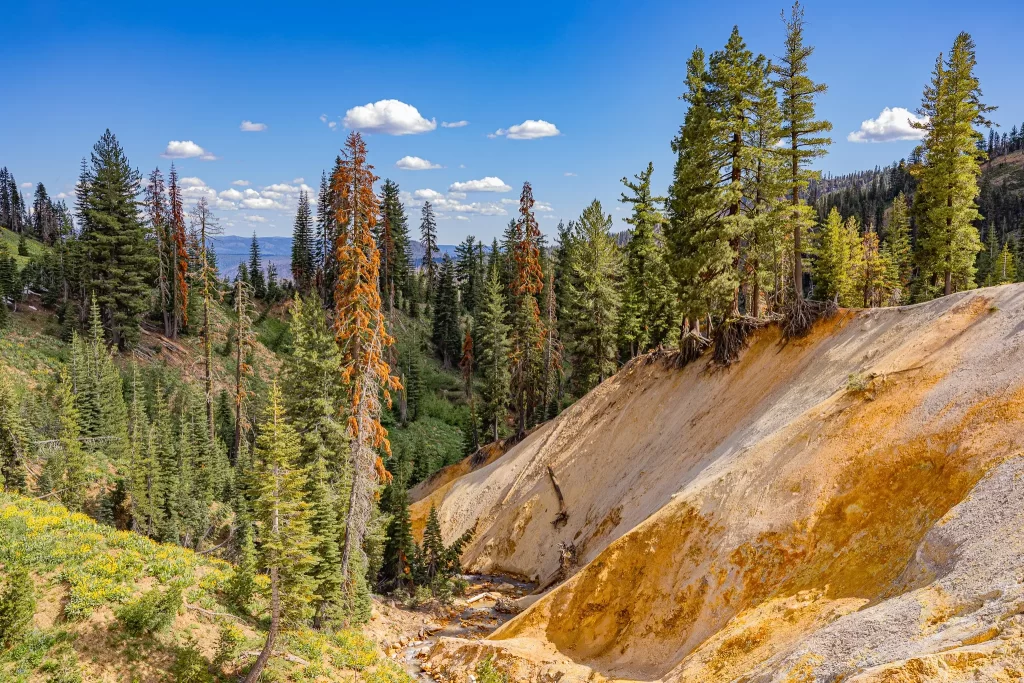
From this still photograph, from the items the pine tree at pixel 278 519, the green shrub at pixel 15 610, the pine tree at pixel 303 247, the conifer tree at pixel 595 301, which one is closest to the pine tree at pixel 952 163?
the conifer tree at pixel 595 301

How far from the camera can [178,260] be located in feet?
196

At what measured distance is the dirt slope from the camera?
31.9 feet

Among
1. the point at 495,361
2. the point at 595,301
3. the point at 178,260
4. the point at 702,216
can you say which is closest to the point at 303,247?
the point at 178,260

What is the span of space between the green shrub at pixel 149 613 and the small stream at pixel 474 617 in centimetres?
754

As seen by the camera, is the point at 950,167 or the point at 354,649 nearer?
the point at 354,649

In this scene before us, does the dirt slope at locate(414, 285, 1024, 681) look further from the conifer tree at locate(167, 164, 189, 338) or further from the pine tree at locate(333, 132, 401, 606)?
the conifer tree at locate(167, 164, 189, 338)

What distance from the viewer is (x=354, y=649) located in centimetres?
1970

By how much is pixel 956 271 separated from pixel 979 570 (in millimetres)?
29680

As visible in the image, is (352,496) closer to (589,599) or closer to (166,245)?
(589,599)

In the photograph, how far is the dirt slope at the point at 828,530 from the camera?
31.9ft

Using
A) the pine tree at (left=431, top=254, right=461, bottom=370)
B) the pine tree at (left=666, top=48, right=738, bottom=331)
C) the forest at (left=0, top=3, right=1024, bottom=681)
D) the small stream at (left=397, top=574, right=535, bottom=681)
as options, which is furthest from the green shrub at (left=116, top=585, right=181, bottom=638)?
the pine tree at (left=431, top=254, right=461, bottom=370)

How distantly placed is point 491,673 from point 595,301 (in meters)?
29.3

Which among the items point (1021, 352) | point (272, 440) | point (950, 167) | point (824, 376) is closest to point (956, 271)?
point (950, 167)

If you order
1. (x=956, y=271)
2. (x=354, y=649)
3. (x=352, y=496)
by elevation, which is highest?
(x=956, y=271)
